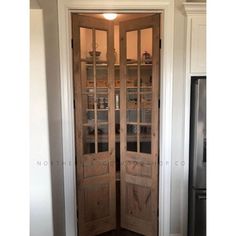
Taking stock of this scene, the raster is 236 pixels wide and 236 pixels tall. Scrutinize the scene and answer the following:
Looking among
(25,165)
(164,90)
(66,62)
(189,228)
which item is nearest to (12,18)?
(25,165)

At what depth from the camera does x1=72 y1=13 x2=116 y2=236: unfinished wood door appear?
2.55 m

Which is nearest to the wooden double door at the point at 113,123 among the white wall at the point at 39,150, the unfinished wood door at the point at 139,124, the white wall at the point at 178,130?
the unfinished wood door at the point at 139,124

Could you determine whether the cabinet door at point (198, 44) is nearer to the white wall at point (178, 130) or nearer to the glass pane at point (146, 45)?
the white wall at point (178, 130)

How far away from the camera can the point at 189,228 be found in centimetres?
240

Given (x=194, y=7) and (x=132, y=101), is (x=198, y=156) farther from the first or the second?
(x=194, y=7)

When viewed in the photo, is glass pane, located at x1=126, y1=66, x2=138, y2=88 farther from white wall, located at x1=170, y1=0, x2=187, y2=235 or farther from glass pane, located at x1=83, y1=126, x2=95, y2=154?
glass pane, located at x1=83, y1=126, x2=95, y2=154

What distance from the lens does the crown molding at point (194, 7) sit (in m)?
2.18

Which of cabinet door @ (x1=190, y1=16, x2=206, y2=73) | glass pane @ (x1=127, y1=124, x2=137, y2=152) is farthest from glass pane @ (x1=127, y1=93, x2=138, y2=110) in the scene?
cabinet door @ (x1=190, y1=16, x2=206, y2=73)

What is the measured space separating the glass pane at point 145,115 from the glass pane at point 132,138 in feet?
0.43

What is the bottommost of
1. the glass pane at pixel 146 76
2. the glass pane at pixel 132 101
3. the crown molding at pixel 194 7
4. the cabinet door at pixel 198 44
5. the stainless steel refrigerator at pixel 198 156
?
the stainless steel refrigerator at pixel 198 156

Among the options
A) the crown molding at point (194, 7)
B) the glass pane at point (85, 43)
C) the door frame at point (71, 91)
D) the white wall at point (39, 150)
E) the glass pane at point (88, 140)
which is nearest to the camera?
the white wall at point (39, 150)

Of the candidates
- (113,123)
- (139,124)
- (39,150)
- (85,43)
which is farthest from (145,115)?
(39,150)

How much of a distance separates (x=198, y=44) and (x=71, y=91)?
4.27 ft
